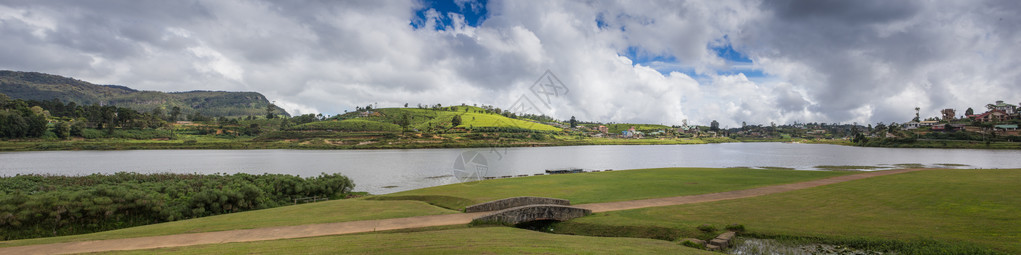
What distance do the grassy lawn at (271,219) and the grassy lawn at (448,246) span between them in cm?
421

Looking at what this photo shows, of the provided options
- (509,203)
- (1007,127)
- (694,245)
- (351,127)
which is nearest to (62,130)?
(351,127)

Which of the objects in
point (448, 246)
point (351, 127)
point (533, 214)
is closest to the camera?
point (448, 246)

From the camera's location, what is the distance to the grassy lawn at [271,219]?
42.7 ft

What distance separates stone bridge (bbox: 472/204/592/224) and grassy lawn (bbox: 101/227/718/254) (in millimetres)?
3100

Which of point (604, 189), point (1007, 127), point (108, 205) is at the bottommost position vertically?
point (108, 205)

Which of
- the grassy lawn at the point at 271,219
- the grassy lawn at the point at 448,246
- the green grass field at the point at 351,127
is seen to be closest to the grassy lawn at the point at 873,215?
the grassy lawn at the point at 448,246

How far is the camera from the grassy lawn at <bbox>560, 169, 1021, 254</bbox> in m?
11.7

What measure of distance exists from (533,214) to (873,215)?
11742mm

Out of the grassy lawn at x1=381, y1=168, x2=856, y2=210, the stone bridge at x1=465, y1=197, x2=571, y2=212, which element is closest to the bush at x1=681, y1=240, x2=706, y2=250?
the stone bridge at x1=465, y1=197, x2=571, y2=212

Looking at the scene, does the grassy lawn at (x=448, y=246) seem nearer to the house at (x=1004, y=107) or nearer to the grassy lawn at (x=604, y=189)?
the grassy lawn at (x=604, y=189)

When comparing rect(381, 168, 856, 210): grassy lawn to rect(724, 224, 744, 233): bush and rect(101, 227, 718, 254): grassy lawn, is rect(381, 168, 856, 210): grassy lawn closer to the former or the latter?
rect(724, 224, 744, 233): bush

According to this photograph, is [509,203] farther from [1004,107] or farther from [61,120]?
[1004,107]

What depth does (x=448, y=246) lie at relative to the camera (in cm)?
998

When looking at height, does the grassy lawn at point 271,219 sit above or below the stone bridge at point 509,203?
below
